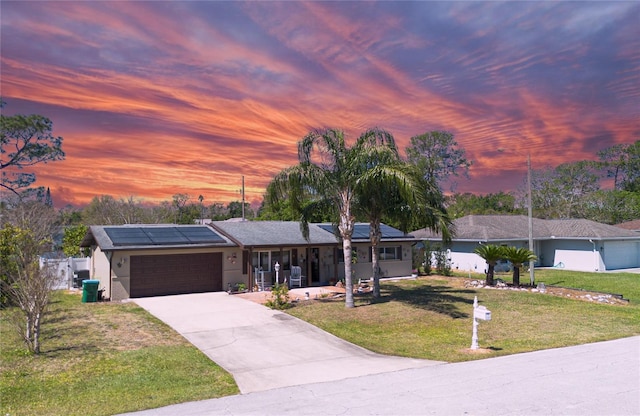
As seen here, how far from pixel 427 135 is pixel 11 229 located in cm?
4674

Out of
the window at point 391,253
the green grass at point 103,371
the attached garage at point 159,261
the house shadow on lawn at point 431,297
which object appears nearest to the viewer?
the green grass at point 103,371

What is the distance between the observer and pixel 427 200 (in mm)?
16531

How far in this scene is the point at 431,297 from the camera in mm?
19266

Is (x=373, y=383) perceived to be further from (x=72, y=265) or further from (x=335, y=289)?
(x=72, y=265)

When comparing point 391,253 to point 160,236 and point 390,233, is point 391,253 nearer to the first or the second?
point 390,233

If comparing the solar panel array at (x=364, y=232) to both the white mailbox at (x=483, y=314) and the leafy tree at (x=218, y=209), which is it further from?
the leafy tree at (x=218, y=209)

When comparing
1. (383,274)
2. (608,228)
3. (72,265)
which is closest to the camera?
(72,265)

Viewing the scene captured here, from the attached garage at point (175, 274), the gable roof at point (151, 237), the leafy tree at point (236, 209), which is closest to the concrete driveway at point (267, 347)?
the attached garage at point (175, 274)

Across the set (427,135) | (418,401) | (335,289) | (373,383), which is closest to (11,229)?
(335,289)

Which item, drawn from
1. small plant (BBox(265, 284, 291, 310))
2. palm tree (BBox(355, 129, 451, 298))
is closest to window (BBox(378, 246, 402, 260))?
palm tree (BBox(355, 129, 451, 298))

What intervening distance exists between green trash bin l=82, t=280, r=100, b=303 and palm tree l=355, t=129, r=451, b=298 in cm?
1094

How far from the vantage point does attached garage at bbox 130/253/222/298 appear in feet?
66.0

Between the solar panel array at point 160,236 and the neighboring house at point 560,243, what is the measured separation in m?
17.1

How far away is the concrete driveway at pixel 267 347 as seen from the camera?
9695 mm
